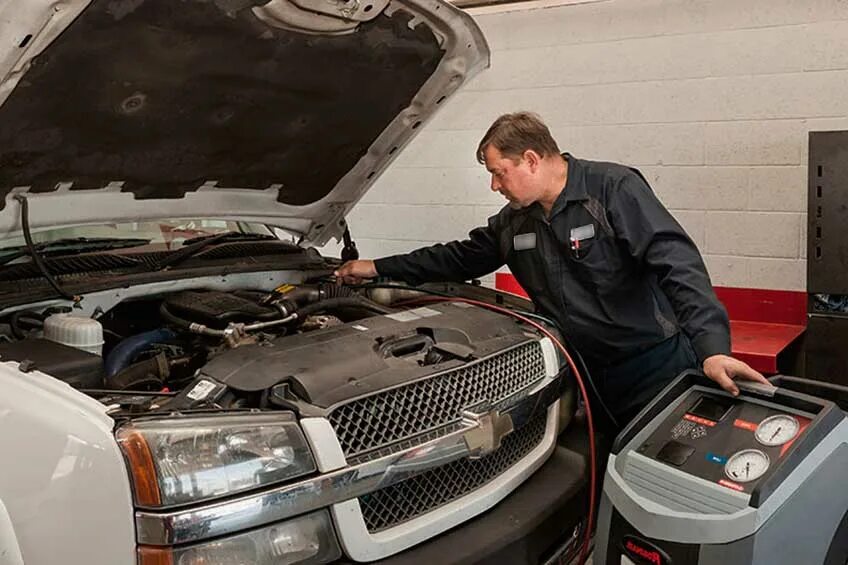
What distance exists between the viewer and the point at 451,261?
2717 millimetres

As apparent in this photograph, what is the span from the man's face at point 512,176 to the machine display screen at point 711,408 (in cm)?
86

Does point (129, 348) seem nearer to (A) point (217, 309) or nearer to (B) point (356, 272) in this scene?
(A) point (217, 309)

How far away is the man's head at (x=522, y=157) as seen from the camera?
94.0 inches

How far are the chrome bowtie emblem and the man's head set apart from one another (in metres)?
0.92

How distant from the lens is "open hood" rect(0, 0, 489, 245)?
1660 millimetres

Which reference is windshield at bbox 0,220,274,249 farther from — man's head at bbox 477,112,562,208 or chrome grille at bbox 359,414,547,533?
chrome grille at bbox 359,414,547,533

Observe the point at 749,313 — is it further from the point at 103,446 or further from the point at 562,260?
the point at 103,446

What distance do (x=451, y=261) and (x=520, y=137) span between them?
0.54m

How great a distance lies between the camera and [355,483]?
54.9 inches

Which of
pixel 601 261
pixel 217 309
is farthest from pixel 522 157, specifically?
pixel 217 309

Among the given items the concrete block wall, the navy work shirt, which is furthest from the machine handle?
the concrete block wall

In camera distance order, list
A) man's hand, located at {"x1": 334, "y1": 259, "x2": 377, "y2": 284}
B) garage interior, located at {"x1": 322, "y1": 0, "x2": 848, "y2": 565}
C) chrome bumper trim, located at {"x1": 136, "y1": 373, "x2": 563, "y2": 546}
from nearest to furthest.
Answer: chrome bumper trim, located at {"x1": 136, "y1": 373, "x2": 563, "y2": 546} < man's hand, located at {"x1": 334, "y1": 259, "x2": 377, "y2": 284} < garage interior, located at {"x1": 322, "y1": 0, "x2": 848, "y2": 565}

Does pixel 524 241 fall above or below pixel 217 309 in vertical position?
below

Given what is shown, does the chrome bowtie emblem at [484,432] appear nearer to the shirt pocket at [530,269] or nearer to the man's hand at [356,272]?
the shirt pocket at [530,269]
